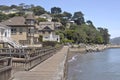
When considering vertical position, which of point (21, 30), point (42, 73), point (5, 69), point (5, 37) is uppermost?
point (21, 30)

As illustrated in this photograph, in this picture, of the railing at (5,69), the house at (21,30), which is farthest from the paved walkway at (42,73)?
the house at (21,30)

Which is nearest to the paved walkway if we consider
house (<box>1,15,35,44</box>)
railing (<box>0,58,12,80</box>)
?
railing (<box>0,58,12,80</box>)

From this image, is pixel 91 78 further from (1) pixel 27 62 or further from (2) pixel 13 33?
(2) pixel 13 33

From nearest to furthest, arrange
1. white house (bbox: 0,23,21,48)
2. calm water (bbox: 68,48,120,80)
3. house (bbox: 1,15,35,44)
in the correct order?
1. calm water (bbox: 68,48,120,80)
2. white house (bbox: 0,23,21,48)
3. house (bbox: 1,15,35,44)

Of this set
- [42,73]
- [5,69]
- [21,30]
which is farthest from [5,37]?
[5,69]

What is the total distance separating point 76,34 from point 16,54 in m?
108

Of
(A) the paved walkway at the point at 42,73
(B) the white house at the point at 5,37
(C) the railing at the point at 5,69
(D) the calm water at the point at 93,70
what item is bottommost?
(D) the calm water at the point at 93,70

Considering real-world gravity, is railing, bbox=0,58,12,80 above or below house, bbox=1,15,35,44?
below

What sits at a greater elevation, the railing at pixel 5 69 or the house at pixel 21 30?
the house at pixel 21 30

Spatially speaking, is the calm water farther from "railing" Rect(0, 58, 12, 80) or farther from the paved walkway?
"railing" Rect(0, 58, 12, 80)

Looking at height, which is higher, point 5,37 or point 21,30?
point 21,30

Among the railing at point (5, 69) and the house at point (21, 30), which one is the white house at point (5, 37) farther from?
the railing at point (5, 69)

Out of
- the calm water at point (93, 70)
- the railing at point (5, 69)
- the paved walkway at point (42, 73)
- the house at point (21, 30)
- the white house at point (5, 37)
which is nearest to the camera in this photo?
the railing at point (5, 69)

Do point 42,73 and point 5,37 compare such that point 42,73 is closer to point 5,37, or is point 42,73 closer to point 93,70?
point 93,70
